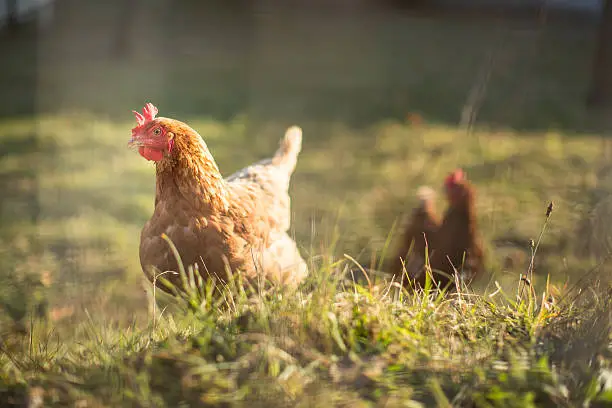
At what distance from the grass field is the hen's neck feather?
38 centimetres

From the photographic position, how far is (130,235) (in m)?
4.73

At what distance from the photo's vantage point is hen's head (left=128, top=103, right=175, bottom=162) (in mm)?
2379

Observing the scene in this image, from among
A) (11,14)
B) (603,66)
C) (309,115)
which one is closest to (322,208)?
(309,115)

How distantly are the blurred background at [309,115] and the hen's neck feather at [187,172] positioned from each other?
4.03 feet

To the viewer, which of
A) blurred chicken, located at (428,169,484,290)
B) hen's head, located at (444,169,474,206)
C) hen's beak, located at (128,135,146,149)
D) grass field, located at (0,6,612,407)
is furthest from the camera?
hen's head, located at (444,169,474,206)

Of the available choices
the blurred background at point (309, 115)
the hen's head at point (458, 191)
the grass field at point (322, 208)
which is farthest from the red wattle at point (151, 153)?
the hen's head at point (458, 191)

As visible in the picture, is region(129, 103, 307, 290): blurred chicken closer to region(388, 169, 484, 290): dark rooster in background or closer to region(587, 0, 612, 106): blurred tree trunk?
region(388, 169, 484, 290): dark rooster in background

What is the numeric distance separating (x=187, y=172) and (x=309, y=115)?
4.96 meters

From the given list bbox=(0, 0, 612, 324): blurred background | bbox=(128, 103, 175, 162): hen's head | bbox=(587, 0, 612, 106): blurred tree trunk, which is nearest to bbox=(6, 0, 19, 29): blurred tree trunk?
bbox=(0, 0, 612, 324): blurred background

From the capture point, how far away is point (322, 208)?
5.14 m

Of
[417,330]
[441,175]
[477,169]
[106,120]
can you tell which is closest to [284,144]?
[417,330]

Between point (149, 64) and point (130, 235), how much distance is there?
353 cm

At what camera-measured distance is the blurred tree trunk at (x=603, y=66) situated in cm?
629

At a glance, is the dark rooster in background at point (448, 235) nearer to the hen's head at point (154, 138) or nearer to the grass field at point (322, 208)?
the grass field at point (322, 208)
